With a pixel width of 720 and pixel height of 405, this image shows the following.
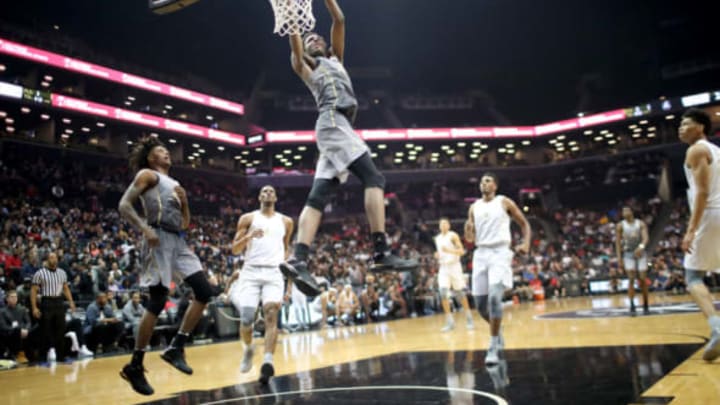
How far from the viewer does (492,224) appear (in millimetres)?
6812

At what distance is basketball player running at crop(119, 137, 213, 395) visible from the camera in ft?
14.9

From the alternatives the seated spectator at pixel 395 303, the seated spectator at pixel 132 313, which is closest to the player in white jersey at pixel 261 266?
the seated spectator at pixel 132 313

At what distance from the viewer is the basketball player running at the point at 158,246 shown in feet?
14.9

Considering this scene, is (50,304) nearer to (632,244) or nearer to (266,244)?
(266,244)

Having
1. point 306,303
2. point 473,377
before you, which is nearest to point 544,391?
point 473,377

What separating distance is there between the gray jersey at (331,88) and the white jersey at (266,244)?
2746 millimetres

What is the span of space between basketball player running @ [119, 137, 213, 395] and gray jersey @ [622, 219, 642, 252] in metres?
8.99

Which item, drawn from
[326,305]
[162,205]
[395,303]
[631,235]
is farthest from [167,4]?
[395,303]

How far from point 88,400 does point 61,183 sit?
23.8 meters

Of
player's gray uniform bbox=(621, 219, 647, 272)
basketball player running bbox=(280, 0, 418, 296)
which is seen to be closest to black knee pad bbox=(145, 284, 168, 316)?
basketball player running bbox=(280, 0, 418, 296)

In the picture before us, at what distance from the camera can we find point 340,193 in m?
41.0

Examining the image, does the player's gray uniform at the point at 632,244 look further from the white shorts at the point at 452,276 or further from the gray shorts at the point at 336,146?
the gray shorts at the point at 336,146

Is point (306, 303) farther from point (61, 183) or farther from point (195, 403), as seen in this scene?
point (61, 183)

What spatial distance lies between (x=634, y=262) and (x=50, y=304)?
11.2 metres
